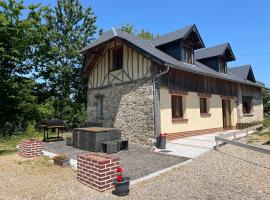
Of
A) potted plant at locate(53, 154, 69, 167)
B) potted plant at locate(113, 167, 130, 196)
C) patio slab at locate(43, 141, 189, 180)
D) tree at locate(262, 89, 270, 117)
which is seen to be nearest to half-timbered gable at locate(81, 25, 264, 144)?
patio slab at locate(43, 141, 189, 180)

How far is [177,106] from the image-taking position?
41.2ft

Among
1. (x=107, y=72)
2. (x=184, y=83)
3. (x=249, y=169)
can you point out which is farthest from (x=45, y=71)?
(x=249, y=169)

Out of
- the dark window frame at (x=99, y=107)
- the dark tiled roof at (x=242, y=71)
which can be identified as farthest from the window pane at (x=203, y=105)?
the dark tiled roof at (x=242, y=71)

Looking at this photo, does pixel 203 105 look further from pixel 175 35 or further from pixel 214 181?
pixel 214 181

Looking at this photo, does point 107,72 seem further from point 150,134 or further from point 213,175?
point 213,175

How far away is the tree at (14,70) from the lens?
13.1 metres

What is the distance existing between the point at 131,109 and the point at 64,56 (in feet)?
33.8

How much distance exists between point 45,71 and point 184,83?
39.7ft

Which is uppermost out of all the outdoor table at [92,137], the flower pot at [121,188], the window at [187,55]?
the window at [187,55]

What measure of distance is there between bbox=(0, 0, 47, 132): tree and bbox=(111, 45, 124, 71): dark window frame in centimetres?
556

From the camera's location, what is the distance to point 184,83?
41.3 feet

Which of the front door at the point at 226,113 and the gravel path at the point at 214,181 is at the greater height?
the front door at the point at 226,113

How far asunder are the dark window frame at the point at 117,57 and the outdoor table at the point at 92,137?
4658mm

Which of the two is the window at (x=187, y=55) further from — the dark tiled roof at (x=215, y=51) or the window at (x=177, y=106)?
the dark tiled roof at (x=215, y=51)
